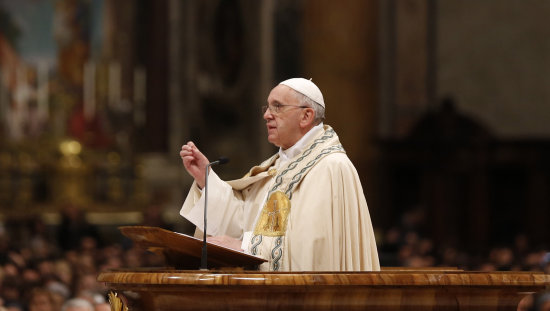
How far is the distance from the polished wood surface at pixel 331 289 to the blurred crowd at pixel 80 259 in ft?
7.67

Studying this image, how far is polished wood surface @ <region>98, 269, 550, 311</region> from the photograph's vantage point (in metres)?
3.21

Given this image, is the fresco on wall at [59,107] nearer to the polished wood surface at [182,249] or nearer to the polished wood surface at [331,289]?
the polished wood surface at [182,249]

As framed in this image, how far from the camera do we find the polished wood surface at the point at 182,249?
11.9 ft

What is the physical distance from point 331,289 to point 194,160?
→ 1.38 meters

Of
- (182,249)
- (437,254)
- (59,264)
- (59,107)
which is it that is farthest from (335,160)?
(59,107)

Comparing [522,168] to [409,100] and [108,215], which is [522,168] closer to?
[409,100]

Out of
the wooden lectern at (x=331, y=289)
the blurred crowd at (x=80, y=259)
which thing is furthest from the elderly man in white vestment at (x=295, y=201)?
the blurred crowd at (x=80, y=259)

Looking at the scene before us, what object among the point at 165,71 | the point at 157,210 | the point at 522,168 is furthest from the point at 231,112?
the point at 522,168

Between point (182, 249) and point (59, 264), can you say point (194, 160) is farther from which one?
point (59, 264)

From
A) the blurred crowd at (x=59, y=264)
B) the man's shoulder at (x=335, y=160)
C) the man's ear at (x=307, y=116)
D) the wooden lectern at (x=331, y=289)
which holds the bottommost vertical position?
the blurred crowd at (x=59, y=264)

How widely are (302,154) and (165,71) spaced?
39.1ft

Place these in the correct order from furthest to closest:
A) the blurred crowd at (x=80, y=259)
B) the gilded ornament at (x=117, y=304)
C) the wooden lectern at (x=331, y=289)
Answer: the blurred crowd at (x=80, y=259)
the gilded ornament at (x=117, y=304)
the wooden lectern at (x=331, y=289)

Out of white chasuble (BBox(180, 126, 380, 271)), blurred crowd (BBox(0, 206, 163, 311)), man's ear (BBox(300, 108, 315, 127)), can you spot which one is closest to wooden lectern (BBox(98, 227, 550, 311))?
white chasuble (BBox(180, 126, 380, 271))

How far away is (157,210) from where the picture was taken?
48.1 ft
